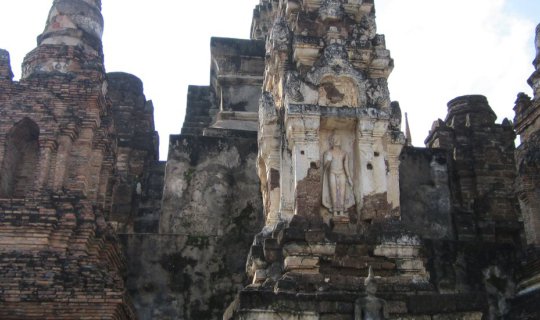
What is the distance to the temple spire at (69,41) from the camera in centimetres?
1224

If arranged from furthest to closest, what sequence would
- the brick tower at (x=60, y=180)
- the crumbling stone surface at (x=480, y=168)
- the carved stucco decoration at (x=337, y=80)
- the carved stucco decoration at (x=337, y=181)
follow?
the crumbling stone surface at (x=480, y=168)
the brick tower at (x=60, y=180)
the carved stucco decoration at (x=337, y=80)
the carved stucco decoration at (x=337, y=181)

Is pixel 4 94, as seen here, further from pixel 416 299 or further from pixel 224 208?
pixel 416 299

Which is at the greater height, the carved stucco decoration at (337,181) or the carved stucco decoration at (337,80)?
the carved stucco decoration at (337,80)

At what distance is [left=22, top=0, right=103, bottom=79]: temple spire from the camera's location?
1224cm

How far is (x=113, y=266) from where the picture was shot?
11.2m

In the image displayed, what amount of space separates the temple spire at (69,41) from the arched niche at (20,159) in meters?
1.05

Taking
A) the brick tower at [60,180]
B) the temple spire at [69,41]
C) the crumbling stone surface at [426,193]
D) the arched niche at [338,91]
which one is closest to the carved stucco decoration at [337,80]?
the arched niche at [338,91]

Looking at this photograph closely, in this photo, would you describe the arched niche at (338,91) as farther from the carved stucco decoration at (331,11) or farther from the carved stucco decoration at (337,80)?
the carved stucco decoration at (331,11)

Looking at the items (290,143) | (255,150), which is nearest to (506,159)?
(255,150)

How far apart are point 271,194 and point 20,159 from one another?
15.3 ft

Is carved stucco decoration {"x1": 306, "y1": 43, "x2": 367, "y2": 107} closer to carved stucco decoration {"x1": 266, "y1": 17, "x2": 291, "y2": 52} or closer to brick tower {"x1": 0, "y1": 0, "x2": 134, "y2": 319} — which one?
carved stucco decoration {"x1": 266, "y1": 17, "x2": 291, "y2": 52}

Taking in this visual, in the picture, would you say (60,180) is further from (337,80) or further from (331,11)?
(331,11)

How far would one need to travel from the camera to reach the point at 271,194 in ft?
31.5

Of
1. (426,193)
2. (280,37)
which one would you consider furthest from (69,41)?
(426,193)
